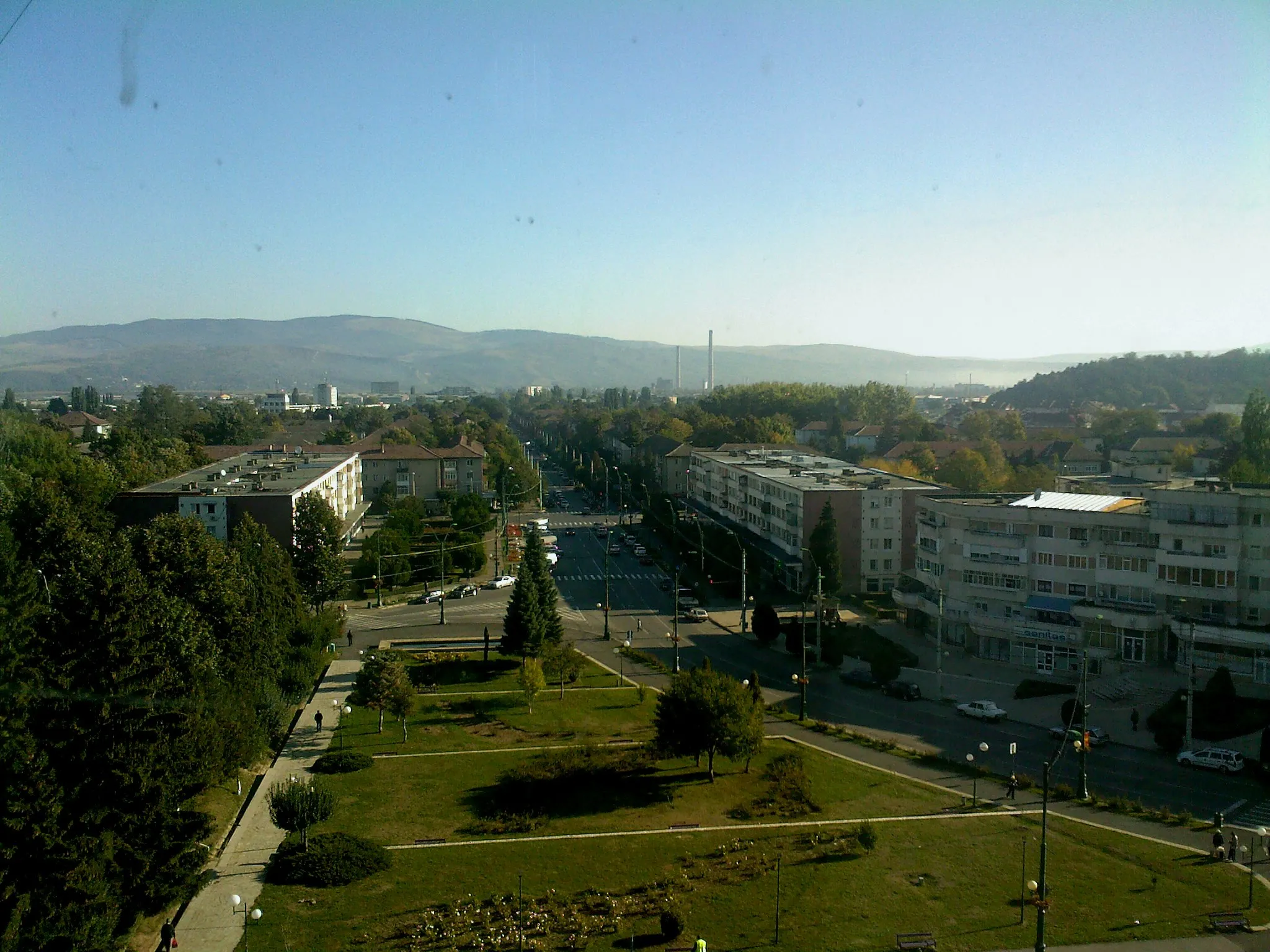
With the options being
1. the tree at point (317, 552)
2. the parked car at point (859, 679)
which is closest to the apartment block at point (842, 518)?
the parked car at point (859, 679)

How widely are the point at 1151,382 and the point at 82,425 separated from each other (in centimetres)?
7935

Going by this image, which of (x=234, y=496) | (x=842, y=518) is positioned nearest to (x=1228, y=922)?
(x=842, y=518)

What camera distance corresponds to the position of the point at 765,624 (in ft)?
68.5

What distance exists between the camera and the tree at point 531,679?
1644 centimetres

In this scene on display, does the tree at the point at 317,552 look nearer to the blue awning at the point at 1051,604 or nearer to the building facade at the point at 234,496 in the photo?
the building facade at the point at 234,496

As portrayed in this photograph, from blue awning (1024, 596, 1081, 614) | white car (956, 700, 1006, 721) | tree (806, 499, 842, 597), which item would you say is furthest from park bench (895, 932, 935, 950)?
tree (806, 499, 842, 597)

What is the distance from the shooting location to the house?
54.7m

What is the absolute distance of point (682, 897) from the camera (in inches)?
388

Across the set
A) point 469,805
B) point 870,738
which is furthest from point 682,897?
point 870,738

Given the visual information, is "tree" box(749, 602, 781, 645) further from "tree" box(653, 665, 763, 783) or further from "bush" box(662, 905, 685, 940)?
"bush" box(662, 905, 685, 940)

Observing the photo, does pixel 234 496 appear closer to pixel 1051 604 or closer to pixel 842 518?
pixel 842 518

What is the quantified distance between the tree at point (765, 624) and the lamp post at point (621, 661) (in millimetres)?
2840

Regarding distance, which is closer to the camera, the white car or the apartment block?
the white car

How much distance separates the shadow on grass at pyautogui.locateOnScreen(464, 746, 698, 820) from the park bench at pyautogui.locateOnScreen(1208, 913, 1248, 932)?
6.17 metres
